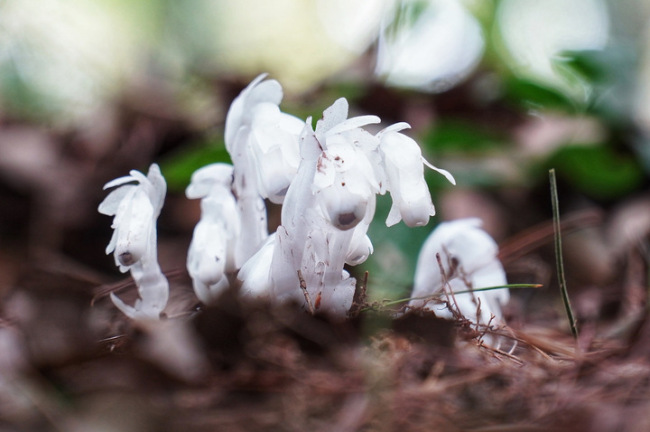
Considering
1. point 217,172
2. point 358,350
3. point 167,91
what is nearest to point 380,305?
point 358,350

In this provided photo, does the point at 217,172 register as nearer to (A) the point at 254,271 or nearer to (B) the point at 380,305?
(A) the point at 254,271

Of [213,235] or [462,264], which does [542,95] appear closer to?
[462,264]

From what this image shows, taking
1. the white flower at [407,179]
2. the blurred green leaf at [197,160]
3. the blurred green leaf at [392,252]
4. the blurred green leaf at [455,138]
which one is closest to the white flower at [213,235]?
the white flower at [407,179]

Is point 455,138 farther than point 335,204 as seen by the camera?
Yes

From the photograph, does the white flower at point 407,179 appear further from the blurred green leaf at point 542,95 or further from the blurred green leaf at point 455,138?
the blurred green leaf at point 542,95

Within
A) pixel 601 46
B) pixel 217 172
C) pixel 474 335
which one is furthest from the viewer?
pixel 601 46

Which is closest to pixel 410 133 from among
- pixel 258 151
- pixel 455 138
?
pixel 455 138
